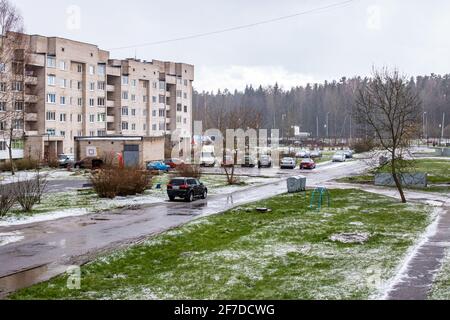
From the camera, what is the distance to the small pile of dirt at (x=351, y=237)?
16.9m

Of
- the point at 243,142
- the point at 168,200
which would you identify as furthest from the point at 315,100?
the point at 168,200

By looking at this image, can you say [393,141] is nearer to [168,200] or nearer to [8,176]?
[168,200]

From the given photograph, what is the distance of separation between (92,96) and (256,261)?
7198 centimetres

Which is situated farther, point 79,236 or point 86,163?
point 86,163

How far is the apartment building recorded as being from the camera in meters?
70.5

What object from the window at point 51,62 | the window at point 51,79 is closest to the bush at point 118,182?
the window at point 51,79

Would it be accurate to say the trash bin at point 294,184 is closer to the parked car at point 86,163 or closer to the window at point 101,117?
the parked car at point 86,163

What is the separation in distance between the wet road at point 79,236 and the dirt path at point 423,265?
799 centimetres

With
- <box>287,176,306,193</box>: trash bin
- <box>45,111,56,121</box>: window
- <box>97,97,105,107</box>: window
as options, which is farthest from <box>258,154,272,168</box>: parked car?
<box>97,97,105,107</box>: window

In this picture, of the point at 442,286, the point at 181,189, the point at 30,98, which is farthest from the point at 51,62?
the point at 442,286

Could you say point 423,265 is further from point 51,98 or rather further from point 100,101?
point 100,101

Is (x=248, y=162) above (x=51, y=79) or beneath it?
beneath

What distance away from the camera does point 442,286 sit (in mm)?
11109
